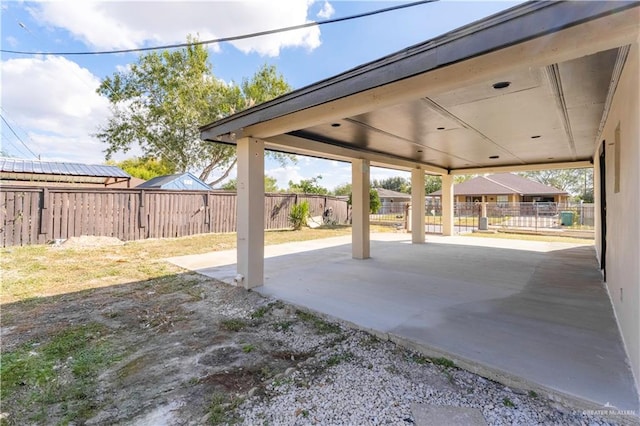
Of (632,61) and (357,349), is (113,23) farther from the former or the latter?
(632,61)

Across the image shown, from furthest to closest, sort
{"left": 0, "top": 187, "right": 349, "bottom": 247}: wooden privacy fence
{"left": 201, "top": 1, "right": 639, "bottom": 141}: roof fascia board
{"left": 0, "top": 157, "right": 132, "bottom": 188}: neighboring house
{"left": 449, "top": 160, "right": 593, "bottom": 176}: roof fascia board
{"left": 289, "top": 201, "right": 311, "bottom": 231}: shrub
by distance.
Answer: {"left": 289, "top": 201, "right": 311, "bottom": 231}: shrub < {"left": 0, "top": 157, "right": 132, "bottom": 188}: neighboring house < {"left": 449, "top": 160, "right": 593, "bottom": 176}: roof fascia board < {"left": 0, "top": 187, "right": 349, "bottom": 247}: wooden privacy fence < {"left": 201, "top": 1, "right": 639, "bottom": 141}: roof fascia board

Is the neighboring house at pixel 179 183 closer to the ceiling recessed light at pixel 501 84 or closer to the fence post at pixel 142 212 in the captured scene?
the fence post at pixel 142 212

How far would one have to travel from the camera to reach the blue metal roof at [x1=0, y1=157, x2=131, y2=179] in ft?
44.5

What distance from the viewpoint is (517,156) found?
8.23m

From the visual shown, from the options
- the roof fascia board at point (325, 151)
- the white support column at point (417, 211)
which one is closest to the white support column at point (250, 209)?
the roof fascia board at point (325, 151)

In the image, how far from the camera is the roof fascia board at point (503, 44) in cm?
182

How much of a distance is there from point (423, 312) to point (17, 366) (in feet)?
13.0

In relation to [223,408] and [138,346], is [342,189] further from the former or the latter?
[223,408]

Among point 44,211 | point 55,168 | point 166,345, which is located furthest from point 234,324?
point 55,168

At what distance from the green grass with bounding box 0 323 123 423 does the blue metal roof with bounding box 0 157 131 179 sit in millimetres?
13827

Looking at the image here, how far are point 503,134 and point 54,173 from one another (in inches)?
683

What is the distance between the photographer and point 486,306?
154 inches

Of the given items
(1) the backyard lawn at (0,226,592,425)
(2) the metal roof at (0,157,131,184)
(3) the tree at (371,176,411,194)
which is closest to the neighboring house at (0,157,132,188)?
(2) the metal roof at (0,157,131,184)

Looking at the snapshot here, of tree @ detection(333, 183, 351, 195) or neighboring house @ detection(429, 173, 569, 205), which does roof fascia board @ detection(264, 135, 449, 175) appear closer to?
neighboring house @ detection(429, 173, 569, 205)
